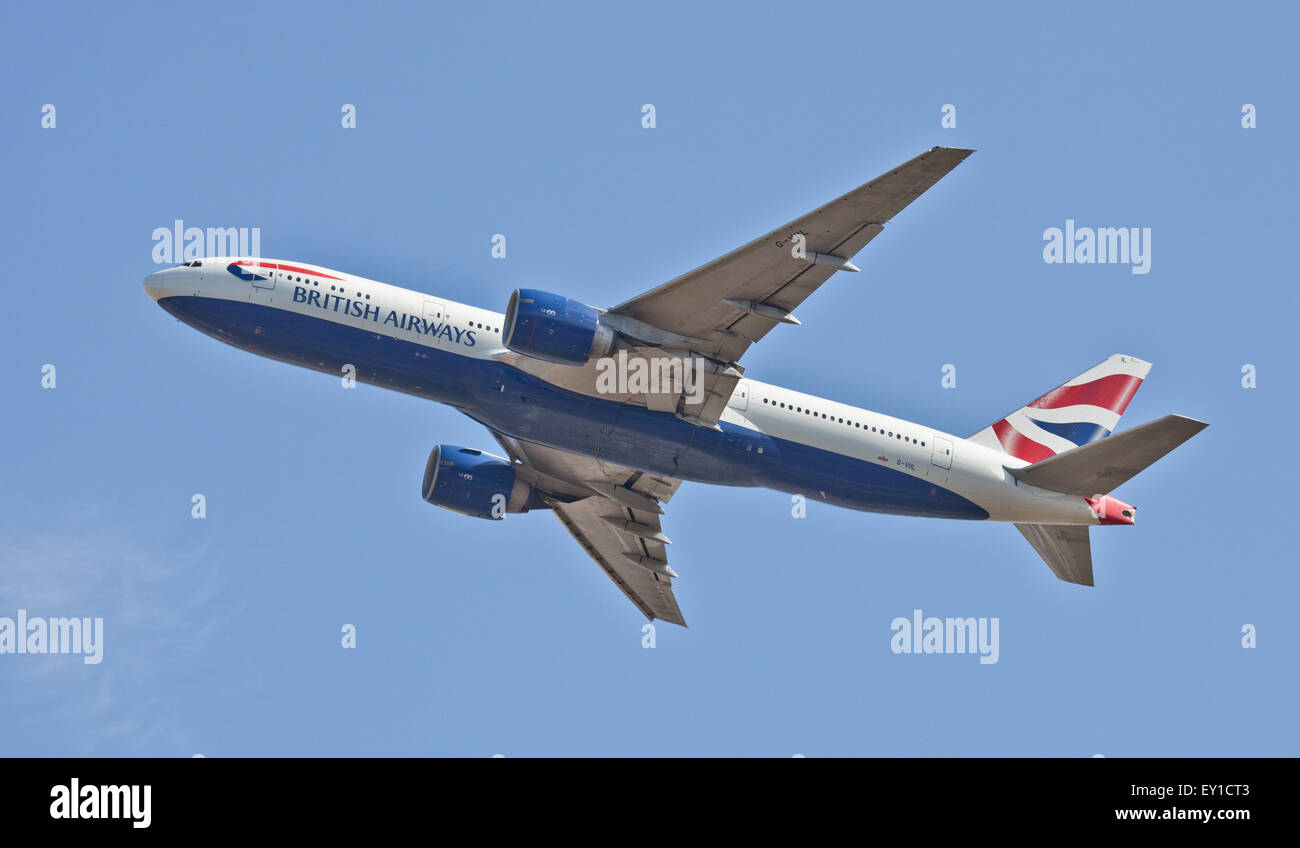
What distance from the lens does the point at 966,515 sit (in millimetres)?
43938

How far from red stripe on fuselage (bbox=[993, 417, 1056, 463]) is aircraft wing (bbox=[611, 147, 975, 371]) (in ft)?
36.7

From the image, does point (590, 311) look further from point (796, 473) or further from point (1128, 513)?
point (1128, 513)

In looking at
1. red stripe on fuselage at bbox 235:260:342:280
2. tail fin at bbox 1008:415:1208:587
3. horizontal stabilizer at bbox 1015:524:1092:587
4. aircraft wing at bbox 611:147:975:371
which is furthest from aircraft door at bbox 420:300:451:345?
horizontal stabilizer at bbox 1015:524:1092:587

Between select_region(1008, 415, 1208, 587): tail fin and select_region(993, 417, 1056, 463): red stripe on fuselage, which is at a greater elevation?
select_region(993, 417, 1056, 463): red stripe on fuselage

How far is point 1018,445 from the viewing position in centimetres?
4588

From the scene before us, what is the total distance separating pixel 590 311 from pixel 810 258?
265 inches

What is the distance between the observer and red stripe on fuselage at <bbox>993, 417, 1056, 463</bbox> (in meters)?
45.6

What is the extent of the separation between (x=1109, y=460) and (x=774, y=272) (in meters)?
12.7

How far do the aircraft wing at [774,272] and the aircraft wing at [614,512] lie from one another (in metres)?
7.74

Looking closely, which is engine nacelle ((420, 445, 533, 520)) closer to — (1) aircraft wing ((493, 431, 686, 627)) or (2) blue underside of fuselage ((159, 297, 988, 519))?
(1) aircraft wing ((493, 431, 686, 627))

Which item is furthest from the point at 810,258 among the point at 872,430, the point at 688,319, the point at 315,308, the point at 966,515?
the point at 315,308

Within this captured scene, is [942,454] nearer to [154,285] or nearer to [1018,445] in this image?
[1018,445]

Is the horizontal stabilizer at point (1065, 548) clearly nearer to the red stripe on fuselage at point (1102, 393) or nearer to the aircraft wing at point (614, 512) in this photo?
the red stripe on fuselage at point (1102, 393)

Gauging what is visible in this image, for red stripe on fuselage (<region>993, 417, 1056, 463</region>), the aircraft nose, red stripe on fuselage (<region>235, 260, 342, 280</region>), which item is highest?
red stripe on fuselage (<region>235, 260, 342, 280</region>)
